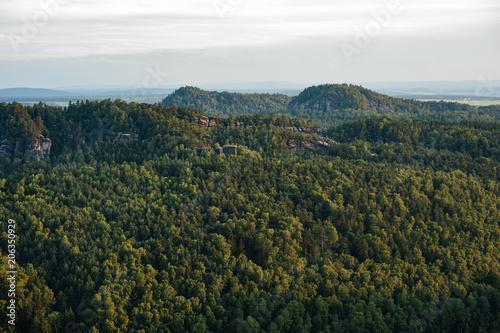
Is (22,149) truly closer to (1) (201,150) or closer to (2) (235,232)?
(1) (201,150)

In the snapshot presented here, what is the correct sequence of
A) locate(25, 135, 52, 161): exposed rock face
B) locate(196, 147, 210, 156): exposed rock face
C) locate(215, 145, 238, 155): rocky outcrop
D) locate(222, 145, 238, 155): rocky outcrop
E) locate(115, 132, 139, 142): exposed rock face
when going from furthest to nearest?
locate(115, 132, 139, 142): exposed rock face < locate(222, 145, 238, 155): rocky outcrop < locate(215, 145, 238, 155): rocky outcrop < locate(196, 147, 210, 156): exposed rock face < locate(25, 135, 52, 161): exposed rock face

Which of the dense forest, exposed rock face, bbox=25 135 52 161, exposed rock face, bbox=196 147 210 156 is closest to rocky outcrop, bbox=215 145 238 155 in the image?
the dense forest

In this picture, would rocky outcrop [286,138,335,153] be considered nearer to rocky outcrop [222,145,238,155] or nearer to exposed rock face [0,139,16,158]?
→ rocky outcrop [222,145,238,155]

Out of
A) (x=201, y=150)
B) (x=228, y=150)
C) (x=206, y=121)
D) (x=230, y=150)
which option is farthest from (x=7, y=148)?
(x=206, y=121)

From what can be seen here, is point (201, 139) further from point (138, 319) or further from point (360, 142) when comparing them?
point (138, 319)

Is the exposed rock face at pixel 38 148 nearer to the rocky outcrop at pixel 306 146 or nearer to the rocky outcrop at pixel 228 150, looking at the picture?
the rocky outcrop at pixel 228 150

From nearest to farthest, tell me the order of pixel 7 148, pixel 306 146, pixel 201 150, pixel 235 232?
pixel 235 232 < pixel 7 148 < pixel 201 150 < pixel 306 146

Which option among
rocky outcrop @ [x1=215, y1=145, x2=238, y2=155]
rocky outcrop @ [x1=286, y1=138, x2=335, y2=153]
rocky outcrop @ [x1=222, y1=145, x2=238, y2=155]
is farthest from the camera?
rocky outcrop @ [x1=286, y1=138, x2=335, y2=153]

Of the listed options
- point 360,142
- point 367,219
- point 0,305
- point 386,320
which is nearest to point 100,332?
point 0,305
